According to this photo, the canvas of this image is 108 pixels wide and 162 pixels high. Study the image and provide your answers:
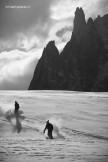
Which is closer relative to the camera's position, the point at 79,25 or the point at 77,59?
the point at 77,59

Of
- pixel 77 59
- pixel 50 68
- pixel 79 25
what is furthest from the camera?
pixel 79 25

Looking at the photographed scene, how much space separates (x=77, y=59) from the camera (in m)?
183

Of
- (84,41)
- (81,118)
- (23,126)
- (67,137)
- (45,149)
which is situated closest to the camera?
(45,149)

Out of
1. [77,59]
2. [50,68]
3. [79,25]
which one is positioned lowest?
[50,68]

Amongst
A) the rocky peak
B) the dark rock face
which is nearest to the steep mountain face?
the dark rock face

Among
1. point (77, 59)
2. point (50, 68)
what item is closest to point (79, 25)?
point (77, 59)

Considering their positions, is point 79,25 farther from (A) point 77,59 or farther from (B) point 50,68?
(B) point 50,68

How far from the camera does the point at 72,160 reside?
13227 mm

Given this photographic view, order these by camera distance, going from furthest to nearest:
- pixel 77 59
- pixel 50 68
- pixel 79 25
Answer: pixel 79 25
pixel 50 68
pixel 77 59

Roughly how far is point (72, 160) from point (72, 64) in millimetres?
169712

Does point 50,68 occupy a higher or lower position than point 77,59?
lower

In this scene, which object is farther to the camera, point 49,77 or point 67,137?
point 49,77

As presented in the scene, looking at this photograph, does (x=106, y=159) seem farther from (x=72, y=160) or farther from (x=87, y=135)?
(x=87, y=135)

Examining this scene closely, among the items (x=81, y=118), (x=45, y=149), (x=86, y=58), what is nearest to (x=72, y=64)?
(x=86, y=58)
